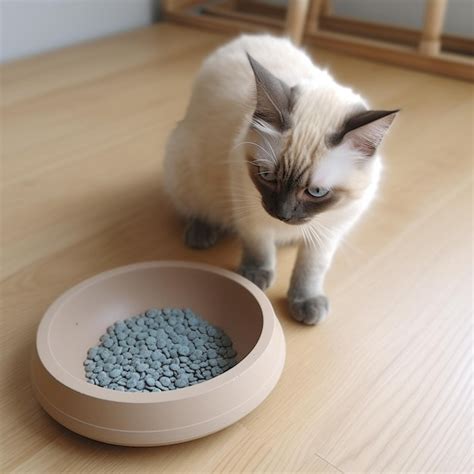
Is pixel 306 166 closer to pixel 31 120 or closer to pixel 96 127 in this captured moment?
pixel 96 127

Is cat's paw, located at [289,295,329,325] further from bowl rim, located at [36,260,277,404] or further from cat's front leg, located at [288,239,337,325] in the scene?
bowl rim, located at [36,260,277,404]

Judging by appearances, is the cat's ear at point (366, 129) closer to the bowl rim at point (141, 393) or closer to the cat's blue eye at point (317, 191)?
the cat's blue eye at point (317, 191)

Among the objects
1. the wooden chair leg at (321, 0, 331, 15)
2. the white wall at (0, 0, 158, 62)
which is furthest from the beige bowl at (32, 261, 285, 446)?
the wooden chair leg at (321, 0, 331, 15)

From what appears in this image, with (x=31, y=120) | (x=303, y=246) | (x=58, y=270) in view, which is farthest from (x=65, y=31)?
(x=303, y=246)

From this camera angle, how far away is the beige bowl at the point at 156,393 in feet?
3.25

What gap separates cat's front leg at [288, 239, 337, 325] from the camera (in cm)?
136

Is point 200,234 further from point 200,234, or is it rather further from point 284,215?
point 284,215

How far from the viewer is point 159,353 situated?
3.93 feet

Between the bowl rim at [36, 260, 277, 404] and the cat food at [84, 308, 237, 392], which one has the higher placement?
the bowl rim at [36, 260, 277, 404]

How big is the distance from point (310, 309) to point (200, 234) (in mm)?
427

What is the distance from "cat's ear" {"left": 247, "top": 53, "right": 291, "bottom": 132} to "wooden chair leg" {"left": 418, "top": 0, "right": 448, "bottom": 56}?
75.0 inches

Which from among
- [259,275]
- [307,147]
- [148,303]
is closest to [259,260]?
[259,275]

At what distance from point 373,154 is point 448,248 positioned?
595 mm

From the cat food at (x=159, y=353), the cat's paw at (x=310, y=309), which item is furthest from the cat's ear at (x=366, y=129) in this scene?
the cat food at (x=159, y=353)
